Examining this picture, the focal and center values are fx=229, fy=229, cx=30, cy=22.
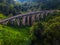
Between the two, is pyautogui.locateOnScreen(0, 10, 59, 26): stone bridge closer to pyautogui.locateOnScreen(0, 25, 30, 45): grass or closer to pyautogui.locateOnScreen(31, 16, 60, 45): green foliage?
pyautogui.locateOnScreen(0, 25, 30, 45): grass

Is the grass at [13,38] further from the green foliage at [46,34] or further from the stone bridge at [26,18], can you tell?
the stone bridge at [26,18]

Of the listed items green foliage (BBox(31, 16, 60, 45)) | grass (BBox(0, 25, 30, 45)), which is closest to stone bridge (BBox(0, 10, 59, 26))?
grass (BBox(0, 25, 30, 45))

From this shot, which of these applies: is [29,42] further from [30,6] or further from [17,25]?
[30,6]

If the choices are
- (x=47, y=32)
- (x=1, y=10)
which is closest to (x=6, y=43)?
(x=47, y=32)

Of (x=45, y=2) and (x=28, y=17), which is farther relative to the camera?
(x=45, y=2)

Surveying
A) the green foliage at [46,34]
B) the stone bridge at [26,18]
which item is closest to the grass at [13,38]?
the green foliage at [46,34]

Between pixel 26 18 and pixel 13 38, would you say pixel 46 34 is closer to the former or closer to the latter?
pixel 13 38

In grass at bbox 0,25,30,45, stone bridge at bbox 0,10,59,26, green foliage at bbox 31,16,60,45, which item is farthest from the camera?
stone bridge at bbox 0,10,59,26

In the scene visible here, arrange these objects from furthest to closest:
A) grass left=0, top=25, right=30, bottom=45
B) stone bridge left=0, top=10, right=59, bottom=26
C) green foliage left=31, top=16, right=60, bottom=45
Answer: stone bridge left=0, top=10, right=59, bottom=26 → green foliage left=31, top=16, right=60, bottom=45 → grass left=0, top=25, right=30, bottom=45

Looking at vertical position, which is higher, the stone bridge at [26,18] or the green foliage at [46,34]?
the green foliage at [46,34]
